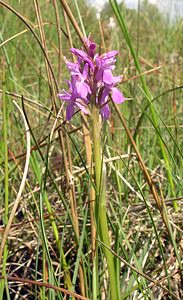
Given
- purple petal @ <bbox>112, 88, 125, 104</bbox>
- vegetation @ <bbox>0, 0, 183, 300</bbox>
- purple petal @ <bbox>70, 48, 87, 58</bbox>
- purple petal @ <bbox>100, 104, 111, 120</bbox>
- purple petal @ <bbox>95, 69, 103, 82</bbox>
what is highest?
purple petal @ <bbox>70, 48, 87, 58</bbox>

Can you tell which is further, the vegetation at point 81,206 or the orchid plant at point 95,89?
the vegetation at point 81,206

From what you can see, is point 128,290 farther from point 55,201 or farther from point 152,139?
point 152,139

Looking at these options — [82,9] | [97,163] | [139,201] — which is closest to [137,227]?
[139,201]

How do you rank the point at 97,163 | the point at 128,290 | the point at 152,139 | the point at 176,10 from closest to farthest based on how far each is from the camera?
the point at 97,163 → the point at 128,290 → the point at 152,139 → the point at 176,10

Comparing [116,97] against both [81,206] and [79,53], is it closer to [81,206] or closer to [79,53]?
[79,53]

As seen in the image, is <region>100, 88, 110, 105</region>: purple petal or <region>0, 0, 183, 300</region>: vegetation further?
<region>0, 0, 183, 300</region>: vegetation

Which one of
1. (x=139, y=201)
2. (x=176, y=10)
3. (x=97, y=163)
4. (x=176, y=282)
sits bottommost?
(x=176, y=282)

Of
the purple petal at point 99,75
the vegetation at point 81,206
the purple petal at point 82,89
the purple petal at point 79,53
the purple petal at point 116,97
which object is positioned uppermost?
the purple petal at point 79,53

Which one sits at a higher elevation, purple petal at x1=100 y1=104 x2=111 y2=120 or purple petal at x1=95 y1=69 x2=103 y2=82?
purple petal at x1=95 y1=69 x2=103 y2=82
